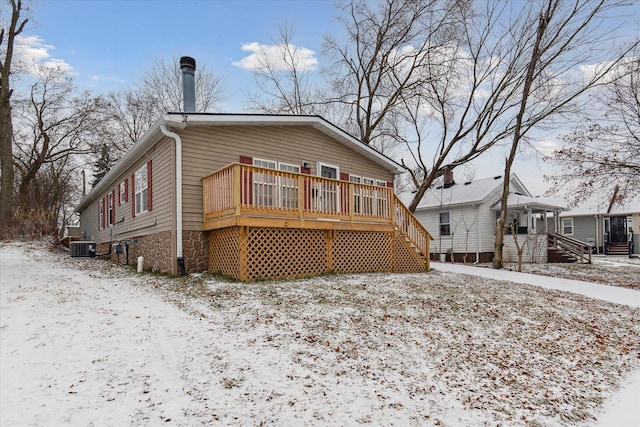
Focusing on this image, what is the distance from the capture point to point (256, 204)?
25.5ft

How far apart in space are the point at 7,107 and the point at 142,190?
13.4 meters

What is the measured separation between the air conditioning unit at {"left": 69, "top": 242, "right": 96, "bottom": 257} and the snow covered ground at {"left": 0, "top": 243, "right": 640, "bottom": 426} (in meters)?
8.59

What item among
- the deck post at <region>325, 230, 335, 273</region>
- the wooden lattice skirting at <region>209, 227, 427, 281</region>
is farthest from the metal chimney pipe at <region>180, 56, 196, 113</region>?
the deck post at <region>325, 230, 335, 273</region>

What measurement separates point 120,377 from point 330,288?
14.0 ft

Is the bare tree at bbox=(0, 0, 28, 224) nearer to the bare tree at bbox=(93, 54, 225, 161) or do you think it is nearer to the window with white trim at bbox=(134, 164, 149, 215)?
the bare tree at bbox=(93, 54, 225, 161)

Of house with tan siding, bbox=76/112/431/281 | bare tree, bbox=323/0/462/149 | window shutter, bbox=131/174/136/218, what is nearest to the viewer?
house with tan siding, bbox=76/112/431/281

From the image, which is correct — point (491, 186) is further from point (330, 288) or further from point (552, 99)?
point (330, 288)

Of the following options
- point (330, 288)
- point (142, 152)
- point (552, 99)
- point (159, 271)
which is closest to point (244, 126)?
point (142, 152)

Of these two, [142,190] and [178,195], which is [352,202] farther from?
[142,190]

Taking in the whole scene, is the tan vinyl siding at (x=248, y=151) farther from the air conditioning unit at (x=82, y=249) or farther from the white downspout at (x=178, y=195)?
the air conditioning unit at (x=82, y=249)

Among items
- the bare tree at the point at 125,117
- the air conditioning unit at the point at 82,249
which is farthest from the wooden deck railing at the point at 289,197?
the bare tree at the point at 125,117

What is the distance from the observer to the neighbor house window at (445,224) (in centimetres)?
1966

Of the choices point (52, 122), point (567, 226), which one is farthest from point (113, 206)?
point (567, 226)

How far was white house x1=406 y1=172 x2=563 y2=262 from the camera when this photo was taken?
1789 centimetres
